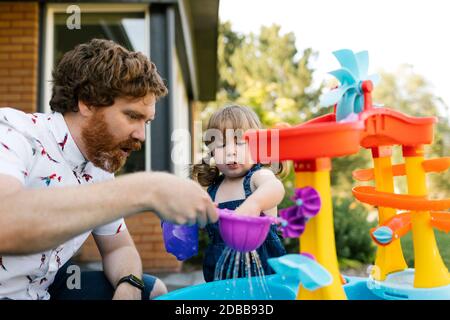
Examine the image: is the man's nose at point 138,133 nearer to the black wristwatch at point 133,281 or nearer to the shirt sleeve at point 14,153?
the shirt sleeve at point 14,153

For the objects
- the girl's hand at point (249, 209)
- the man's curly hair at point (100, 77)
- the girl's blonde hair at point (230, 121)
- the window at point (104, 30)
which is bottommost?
the girl's hand at point (249, 209)

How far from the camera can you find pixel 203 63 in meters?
10.5

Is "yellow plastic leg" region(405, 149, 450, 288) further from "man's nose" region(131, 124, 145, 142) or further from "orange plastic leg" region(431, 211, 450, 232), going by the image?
"man's nose" region(131, 124, 145, 142)

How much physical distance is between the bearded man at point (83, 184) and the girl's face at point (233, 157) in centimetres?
38

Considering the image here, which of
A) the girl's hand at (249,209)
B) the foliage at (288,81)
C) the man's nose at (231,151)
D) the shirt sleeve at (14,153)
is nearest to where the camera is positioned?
the shirt sleeve at (14,153)

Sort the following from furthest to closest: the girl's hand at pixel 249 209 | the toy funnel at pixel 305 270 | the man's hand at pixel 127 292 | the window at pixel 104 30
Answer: the window at pixel 104 30 < the man's hand at pixel 127 292 < the girl's hand at pixel 249 209 < the toy funnel at pixel 305 270

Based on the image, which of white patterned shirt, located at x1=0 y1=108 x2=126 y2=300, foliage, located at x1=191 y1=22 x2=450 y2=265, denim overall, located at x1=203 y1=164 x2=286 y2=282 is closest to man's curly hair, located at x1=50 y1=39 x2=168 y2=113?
white patterned shirt, located at x1=0 y1=108 x2=126 y2=300

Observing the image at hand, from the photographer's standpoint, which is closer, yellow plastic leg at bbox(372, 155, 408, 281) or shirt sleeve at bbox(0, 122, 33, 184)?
shirt sleeve at bbox(0, 122, 33, 184)

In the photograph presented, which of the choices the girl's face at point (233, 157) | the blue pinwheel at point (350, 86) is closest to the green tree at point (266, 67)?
the girl's face at point (233, 157)

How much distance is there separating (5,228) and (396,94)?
23254 mm

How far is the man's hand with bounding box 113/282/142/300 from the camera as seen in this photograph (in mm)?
1706

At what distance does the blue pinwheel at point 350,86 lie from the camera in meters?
1.36

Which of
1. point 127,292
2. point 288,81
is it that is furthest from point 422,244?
point 288,81

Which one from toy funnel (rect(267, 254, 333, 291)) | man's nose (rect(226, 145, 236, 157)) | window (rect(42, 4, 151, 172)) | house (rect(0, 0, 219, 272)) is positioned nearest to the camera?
toy funnel (rect(267, 254, 333, 291))
